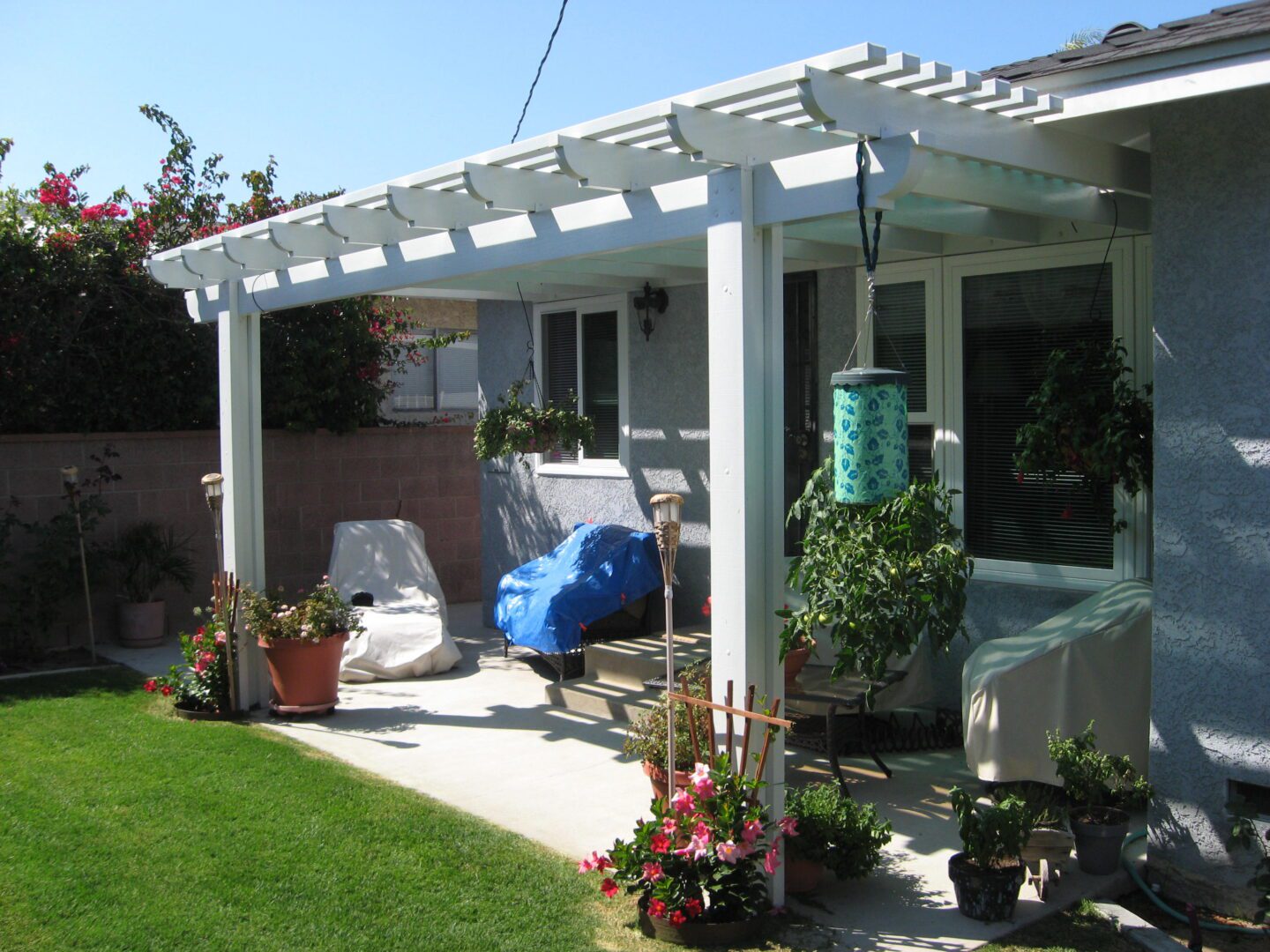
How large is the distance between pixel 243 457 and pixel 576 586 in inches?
92.9

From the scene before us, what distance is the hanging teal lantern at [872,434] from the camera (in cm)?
379

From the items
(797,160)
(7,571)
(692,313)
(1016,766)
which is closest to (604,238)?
(797,160)

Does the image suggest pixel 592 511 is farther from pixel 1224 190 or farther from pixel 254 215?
pixel 1224 190

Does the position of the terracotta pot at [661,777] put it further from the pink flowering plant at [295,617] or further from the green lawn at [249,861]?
the pink flowering plant at [295,617]

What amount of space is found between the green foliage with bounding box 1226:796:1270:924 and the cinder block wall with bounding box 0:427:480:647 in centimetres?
846

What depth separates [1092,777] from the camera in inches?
183

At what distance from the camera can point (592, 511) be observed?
9.48 meters

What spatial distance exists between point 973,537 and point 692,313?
2865 mm

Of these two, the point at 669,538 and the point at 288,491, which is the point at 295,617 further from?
the point at 288,491

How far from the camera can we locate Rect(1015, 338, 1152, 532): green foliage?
5234mm

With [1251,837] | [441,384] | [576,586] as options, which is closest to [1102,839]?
[1251,837]

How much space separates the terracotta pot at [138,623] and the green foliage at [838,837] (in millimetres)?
6963

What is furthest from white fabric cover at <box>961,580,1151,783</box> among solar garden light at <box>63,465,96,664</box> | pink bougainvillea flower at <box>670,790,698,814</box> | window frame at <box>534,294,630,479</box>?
solar garden light at <box>63,465,96,664</box>

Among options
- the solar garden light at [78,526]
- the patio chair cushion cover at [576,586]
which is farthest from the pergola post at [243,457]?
the solar garden light at [78,526]
